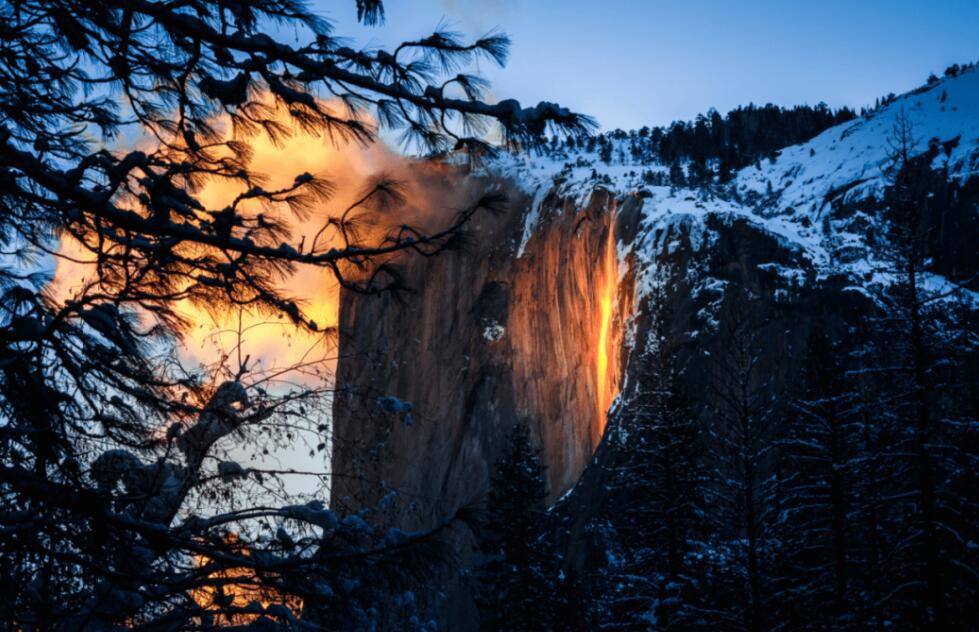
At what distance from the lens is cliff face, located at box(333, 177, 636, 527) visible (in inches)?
1658

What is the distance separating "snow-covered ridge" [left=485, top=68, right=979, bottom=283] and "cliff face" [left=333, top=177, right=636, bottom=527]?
198 cm

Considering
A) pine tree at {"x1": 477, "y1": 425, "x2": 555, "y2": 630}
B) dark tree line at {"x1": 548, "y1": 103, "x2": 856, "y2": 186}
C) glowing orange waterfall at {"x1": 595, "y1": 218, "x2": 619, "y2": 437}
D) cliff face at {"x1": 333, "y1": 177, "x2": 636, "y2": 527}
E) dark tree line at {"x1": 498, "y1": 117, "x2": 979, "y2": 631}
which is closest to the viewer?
dark tree line at {"x1": 498, "y1": 117, "x2": 979, "y2": 631}

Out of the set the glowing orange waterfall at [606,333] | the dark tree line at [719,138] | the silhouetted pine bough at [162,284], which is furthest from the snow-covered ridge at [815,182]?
the silhouetted pine bough at [162,284]

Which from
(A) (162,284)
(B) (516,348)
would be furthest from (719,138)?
(A) (162,284)

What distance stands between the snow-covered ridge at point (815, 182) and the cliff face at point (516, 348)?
1978 mm

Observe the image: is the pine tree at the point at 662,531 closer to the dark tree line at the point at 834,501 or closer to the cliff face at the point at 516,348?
the dark tree line at the point at 834,501

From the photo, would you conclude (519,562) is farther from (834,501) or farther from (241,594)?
(241,594)

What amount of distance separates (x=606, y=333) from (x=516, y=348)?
8741 mm

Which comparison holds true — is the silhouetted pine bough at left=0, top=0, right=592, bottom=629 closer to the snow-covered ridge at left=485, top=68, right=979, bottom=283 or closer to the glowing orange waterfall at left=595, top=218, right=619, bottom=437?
the snow-covered ridge at left=485, top=68, right=979, bottom=283

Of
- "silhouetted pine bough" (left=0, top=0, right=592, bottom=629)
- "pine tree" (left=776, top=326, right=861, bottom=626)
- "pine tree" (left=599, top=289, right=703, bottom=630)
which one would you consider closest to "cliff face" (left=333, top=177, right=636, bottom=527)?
"pine tree" (left=776, top=326, right=861, bottom=626)

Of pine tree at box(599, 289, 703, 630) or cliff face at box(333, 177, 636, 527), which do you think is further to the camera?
cliff face at box(333, 177, 636, 527)

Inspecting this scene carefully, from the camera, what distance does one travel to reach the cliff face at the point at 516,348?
42125mm

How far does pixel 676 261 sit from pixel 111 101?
32688 mm

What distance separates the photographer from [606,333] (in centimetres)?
4038
